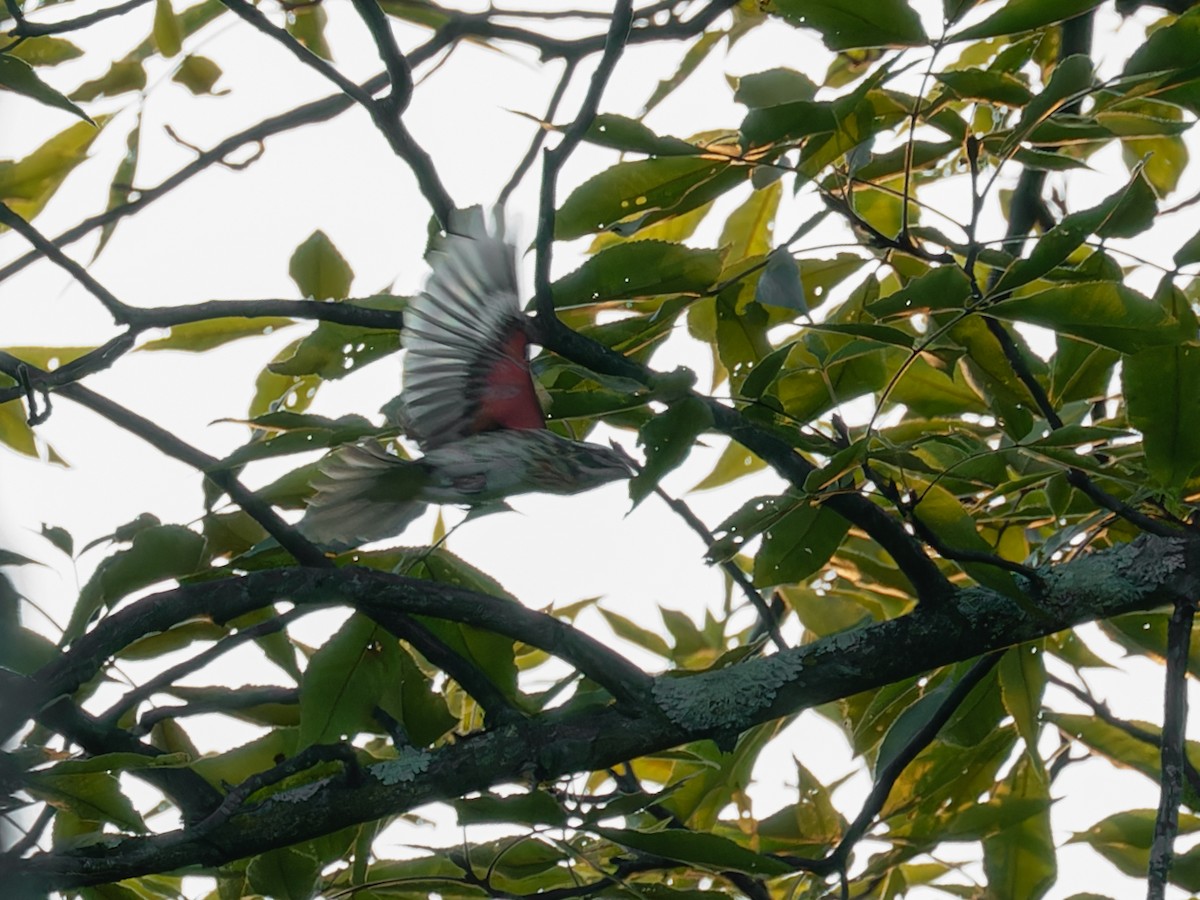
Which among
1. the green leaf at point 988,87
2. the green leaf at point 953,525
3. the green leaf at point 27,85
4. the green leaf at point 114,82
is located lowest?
the green leaf at point 953,525

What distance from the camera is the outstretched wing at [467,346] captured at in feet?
4.62

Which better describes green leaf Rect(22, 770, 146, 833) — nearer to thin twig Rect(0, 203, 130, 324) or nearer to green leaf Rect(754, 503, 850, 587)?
thin twig Rect(0, 203, 130, 324)

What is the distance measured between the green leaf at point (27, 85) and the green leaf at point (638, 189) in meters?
0.54

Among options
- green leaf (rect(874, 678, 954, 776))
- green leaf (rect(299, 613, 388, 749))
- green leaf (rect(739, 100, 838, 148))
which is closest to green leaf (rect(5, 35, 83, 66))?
green leaf (rect(299, 613, 388, 749))

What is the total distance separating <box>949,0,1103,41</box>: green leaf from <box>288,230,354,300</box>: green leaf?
2.48ft

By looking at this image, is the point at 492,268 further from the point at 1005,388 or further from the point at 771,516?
the point at 1005,388

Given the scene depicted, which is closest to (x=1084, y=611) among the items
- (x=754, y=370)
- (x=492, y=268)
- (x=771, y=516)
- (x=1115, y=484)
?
(x=1115, y=484)

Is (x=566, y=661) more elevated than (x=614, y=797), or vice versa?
(x=566, y=661)

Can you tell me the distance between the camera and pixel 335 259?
1.51 meters

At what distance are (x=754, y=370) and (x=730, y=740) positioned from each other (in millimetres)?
398

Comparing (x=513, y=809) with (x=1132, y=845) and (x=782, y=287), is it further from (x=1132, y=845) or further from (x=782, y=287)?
(x=1132, y=845)

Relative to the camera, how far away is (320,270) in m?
1.51

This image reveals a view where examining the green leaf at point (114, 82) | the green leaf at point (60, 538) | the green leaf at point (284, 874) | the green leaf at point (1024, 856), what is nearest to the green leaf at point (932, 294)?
the green leaf at point (1024, 856)

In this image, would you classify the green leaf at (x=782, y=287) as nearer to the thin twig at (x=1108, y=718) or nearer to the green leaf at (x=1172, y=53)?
the green leaf at (x=1172, y=53)
